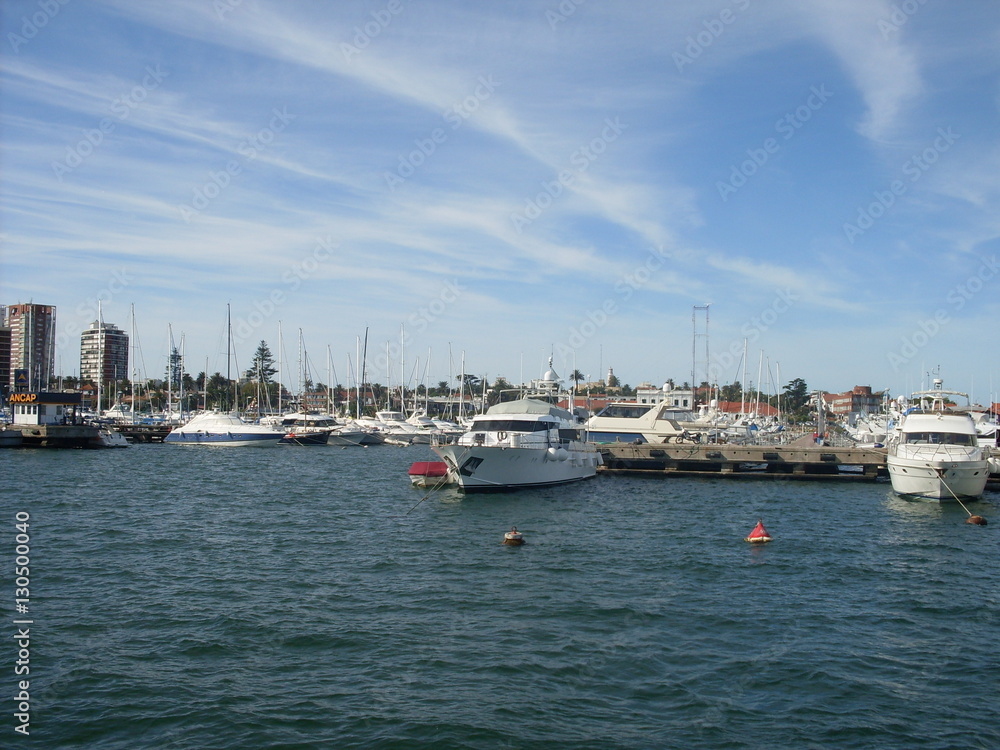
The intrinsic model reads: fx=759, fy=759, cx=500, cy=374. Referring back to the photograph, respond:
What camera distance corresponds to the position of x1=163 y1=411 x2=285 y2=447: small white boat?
7775 cm

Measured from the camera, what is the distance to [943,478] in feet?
113

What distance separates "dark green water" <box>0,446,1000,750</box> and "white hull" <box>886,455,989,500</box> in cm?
292

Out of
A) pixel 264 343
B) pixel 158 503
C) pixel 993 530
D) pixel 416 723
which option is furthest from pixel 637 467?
pixel 264 343

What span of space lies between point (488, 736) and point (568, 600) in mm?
7273

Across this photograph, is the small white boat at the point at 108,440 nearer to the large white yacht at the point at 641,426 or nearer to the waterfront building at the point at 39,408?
the waterfront building at the point at 39,408

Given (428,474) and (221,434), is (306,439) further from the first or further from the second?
(428,474)

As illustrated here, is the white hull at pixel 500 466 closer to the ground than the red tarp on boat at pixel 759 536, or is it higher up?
higher up

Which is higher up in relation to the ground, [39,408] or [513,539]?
[39,408]

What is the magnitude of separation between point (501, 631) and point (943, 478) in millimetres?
27181

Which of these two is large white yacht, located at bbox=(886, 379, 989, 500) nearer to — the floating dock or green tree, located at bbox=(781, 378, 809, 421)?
the floating dock

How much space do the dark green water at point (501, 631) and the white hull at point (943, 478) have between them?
2922 millimetres

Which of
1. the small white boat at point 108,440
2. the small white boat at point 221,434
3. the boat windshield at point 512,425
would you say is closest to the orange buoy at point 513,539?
the boat windshield at point 512,425

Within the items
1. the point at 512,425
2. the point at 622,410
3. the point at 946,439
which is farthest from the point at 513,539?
the point at 622,410

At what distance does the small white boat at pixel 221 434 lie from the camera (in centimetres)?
7775
